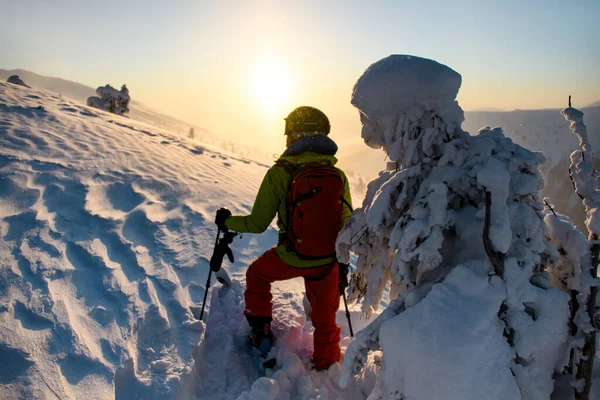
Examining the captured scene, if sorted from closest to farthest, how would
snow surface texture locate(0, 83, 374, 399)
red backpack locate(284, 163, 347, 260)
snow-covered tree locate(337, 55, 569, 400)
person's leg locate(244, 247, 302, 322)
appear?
snow-covered tree locate(337, 55, 569, 400) → snow surface texture locate(0, 83, 374, 399) → red backpack locate(284, 163, 347, 260) → person's leg locate(244, 247, 302, 322)

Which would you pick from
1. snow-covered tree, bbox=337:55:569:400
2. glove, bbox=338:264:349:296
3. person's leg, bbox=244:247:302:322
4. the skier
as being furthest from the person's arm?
snow-covered tree, bbox=337:55:569:400

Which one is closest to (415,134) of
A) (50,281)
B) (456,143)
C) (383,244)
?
(456,143)

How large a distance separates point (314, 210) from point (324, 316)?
0.95 meters

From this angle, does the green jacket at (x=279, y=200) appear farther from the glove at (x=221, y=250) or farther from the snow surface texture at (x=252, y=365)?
the snow surface texture at (x=252, y=365)

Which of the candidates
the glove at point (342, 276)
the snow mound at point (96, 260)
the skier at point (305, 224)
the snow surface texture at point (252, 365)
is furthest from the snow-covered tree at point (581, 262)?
the snow mound at point (96, 260)

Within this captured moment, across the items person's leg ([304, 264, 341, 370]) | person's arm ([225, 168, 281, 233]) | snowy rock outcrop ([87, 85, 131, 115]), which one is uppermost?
snowy rock outcrop ([87, 85, 131, 115])

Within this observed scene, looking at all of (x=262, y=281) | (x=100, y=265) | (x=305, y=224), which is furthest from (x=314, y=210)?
(x=100, y=265)

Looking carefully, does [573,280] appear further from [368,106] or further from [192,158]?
[192,158]

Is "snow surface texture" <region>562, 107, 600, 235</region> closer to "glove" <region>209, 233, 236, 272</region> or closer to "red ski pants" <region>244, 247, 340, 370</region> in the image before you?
"red ski pants" <region>244, 247, 340, 370</region>

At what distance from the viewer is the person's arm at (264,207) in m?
2.93

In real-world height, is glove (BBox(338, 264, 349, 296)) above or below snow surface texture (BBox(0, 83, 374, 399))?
above

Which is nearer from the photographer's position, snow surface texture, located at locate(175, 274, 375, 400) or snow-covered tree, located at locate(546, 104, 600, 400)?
snow-covered tree, located at locate(546, 104, 600, 400)

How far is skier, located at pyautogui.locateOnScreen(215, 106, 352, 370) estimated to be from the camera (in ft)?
9.17

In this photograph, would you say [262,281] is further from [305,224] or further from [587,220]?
[587,220]
